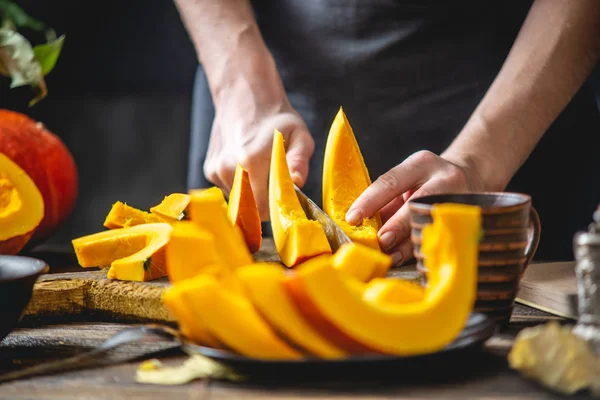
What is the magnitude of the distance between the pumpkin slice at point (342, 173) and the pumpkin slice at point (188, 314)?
26.5 inches

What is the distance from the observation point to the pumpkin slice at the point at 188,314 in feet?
2.61

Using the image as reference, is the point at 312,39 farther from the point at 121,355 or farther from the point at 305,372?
the point at 305,372

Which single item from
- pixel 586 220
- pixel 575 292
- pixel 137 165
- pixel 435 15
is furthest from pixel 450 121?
pixel 137 165

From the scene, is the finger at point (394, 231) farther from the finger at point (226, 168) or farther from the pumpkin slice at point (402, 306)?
the pumpkin slice at point (402, 306)

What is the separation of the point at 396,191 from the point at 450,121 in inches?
24.9

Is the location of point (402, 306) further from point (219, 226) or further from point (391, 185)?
point (391, 185)

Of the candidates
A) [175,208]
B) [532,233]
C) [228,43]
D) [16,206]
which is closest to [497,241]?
[532,233]

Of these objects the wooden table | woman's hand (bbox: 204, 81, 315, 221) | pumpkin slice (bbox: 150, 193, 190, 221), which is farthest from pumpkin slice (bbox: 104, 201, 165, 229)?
the wooden table

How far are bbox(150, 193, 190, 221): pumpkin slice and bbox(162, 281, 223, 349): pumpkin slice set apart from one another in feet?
1.95

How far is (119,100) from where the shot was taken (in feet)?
11.0

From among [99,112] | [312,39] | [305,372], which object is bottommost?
[99,112]

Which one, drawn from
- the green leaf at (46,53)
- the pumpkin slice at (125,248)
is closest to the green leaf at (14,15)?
the green leaf at (46,53)

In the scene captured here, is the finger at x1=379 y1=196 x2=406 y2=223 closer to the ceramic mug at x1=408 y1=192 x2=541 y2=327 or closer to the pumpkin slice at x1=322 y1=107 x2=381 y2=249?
the pumpkin slice at x1=322 y1=107 x2=381 y2=249

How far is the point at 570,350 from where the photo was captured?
79 cm
